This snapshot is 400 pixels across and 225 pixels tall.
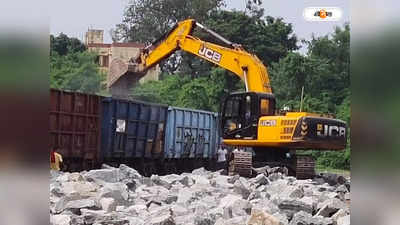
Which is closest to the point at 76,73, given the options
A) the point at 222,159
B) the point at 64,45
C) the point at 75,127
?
the point at 64,45

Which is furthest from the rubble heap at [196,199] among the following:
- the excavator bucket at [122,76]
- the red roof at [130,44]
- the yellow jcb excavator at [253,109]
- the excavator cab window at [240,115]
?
the red roof at [130,44]

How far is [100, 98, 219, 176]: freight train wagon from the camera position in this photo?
4012mm

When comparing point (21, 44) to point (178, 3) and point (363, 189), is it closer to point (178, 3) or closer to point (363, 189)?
point (178, 3)

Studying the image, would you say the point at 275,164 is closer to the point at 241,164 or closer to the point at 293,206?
the point at 241,164

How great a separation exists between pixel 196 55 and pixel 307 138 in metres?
0.78

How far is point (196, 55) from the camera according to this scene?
153 inches

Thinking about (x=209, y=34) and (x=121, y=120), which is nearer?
(x=209, y=34)

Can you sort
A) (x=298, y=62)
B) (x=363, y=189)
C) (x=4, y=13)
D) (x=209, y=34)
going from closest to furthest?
(x=363, y=189), (x=4, y=13), (x=298, y=62), (x=209, y=34)

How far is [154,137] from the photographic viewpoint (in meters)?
4.58

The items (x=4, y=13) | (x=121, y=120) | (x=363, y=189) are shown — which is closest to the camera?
(x=363, y=189)

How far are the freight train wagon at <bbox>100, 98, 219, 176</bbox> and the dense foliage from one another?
0.18 meters

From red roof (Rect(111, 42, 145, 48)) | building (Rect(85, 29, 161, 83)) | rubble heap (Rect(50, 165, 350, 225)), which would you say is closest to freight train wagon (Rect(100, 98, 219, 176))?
rubble heap (Rect(50, 165, 350, 225))

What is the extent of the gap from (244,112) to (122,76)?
76cm

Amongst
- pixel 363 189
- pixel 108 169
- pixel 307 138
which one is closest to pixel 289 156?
pixel 307 138
